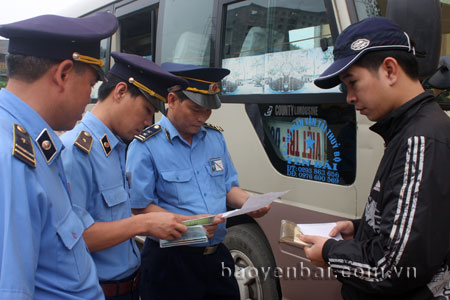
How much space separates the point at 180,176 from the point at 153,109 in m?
0.45

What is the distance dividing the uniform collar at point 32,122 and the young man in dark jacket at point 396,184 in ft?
3.29

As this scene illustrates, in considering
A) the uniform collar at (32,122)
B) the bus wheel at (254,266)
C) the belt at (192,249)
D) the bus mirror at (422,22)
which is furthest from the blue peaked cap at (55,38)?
the bus wheel at (254,266)

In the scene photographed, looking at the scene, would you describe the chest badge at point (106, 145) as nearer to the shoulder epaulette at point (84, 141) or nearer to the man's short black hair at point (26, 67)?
the shoulder epaulette at point (84, 141)

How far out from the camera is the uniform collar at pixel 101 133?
159cm

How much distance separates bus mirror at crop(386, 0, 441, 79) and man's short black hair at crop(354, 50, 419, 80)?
0.35m

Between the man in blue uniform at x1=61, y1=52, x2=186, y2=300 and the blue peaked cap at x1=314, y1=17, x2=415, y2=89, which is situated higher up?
the blue peaked cap at x1=314, y1=17, x2=415, y2=89

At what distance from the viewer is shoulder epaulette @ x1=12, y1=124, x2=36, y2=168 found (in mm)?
857

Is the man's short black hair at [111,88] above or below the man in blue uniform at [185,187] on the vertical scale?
above

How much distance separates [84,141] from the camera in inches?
59.0

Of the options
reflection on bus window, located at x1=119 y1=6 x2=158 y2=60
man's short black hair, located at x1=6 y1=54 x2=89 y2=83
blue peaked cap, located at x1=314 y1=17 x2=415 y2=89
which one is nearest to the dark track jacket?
blue peaked cap, located at x1=314 y1=17 x2=415 y2=89

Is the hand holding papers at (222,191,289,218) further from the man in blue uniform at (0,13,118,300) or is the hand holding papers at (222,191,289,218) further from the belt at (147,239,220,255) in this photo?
the man in blue uniform at (0,13,118,300)

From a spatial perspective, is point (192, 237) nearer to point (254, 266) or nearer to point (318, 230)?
point (318, 230)

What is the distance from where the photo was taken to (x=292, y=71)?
2.55 meters

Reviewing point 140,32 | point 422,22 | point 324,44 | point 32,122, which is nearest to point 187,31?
point 140,32
